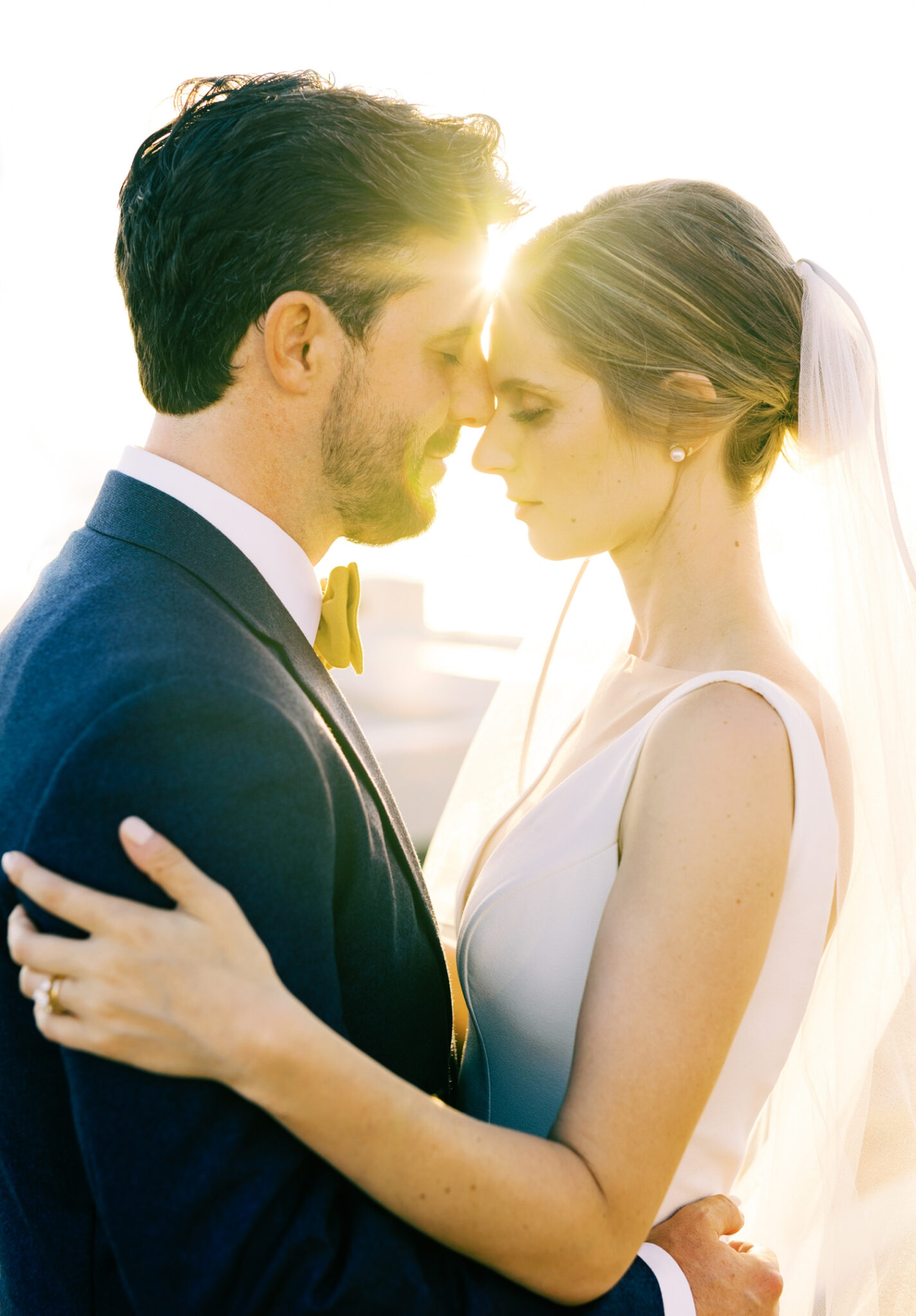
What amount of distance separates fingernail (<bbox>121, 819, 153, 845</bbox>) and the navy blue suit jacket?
0.02 meters

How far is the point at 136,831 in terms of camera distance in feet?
2.85

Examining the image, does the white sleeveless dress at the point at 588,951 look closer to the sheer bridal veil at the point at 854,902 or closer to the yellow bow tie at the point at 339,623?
the sheer bridal veil at the point at 854,902

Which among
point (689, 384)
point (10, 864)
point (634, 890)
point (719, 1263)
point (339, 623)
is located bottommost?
point (719, 1263)

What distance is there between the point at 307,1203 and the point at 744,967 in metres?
0.56

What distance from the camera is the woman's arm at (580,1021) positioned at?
2.80ft

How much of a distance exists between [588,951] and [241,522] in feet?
2.62

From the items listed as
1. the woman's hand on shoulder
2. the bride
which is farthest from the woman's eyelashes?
the woman's hand on shoulder

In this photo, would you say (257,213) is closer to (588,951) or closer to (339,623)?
(339,623)

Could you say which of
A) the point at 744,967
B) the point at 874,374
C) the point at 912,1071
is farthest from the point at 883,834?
the point at 874,374

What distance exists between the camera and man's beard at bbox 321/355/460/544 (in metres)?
1.48

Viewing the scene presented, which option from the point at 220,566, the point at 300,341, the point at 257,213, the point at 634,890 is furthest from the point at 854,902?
the point at 257,213

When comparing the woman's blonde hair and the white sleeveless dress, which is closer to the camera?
the white sleeveless dress

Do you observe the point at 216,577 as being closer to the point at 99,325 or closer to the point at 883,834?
the point at 883,834

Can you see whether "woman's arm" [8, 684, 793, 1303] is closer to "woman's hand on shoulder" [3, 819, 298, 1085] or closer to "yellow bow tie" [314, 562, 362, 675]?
"woman's hand on shoulder" [3, 819, 298, 1085]
